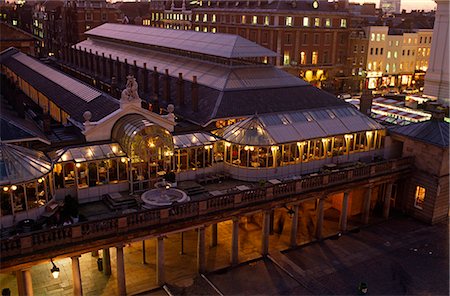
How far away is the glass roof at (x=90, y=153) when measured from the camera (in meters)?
34.5

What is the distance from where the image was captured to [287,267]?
3691 cm

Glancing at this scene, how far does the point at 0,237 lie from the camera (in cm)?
2862

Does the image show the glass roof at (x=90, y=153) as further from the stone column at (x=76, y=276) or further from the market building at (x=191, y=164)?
the stone column at (x=76, y=276)

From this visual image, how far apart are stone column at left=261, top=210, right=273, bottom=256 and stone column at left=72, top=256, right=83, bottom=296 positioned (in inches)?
589

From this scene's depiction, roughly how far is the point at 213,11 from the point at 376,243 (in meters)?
92.5

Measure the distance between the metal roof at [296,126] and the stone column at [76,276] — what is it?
1689cm

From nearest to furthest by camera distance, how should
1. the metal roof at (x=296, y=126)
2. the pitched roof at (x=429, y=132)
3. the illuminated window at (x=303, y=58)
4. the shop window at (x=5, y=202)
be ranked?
the shop window at (x=5, y=202), the metal roof at (x=296, y=126), the pitched roof at (x=429, y=132), the illuminated window at (x=303, y=58)

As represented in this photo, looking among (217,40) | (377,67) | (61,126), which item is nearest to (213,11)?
(377,67)

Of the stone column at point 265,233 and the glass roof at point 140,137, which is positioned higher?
the glass roof at point 140,137

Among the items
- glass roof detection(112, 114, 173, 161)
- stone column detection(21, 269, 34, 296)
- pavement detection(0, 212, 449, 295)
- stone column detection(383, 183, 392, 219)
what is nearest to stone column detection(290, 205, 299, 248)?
pavement detection(0, 212, 449, 295)

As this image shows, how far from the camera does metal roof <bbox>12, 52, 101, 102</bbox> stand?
48.1 meters

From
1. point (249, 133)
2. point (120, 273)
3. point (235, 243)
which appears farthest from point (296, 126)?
point (120, 273)

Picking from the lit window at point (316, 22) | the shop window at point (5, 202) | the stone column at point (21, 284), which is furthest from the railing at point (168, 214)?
the lit window at point (316, 22)

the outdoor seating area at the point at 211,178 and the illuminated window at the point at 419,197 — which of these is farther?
the illuminated window at the point at 419,197
